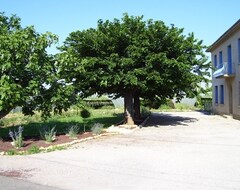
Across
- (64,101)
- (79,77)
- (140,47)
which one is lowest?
(64,101)

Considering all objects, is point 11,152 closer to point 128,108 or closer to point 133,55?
point 133,55

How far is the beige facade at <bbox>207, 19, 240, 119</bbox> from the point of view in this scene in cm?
2768

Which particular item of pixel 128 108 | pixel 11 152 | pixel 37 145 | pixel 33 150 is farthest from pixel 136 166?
pixel 128 108

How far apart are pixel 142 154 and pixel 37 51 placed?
18.9 ft

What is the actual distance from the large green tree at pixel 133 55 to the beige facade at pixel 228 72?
21.4 feet

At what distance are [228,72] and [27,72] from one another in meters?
18.5

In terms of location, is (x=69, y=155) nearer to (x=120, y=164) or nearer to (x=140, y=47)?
(x=120, y=164)

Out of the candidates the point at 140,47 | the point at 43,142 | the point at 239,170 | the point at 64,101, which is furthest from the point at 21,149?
the point at 140,47

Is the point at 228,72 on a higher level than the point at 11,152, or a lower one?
higher

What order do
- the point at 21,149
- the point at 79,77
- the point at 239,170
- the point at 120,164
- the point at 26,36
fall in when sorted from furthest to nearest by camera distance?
the point at 79,77, the point at 26,36, the point at 21,149, the point at 120,164, the point at 239,170

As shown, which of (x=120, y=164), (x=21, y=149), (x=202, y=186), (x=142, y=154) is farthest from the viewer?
(x=21, y=149)

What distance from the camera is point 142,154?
11.6 meters

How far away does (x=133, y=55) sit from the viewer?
18.3 m

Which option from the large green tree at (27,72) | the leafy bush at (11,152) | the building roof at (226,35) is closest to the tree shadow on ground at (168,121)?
the building roof at (226,35)
